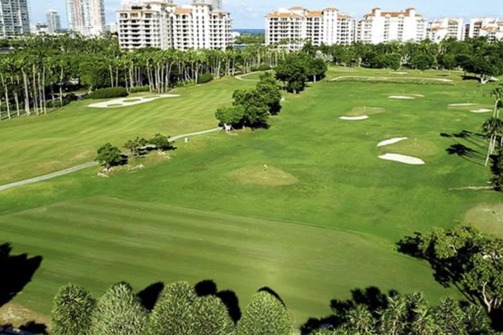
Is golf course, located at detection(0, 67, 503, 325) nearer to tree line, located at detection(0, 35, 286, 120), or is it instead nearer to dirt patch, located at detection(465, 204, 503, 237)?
dirt patch, located at detection(465, 204, 503, 237)

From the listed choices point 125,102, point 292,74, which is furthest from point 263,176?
point 292,74

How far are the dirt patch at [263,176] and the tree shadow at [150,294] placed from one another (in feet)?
74.4

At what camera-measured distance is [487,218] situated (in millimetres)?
40531

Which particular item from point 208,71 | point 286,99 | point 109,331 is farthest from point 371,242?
point 208,71

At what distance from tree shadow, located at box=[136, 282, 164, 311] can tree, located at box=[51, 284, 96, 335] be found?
5.72 m

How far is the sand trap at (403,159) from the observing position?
188 ft

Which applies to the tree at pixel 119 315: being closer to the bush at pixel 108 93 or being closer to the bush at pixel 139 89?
the bush at pixel 108 93

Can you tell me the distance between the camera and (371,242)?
35.9 meters

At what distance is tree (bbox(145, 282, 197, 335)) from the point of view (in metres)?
18.3

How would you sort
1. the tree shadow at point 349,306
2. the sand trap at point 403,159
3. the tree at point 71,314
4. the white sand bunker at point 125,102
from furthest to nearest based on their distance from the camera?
the white sand bunker at point 125,102 < the sand trap at point 403,159 < the tree shadow at point 349,306 < the tree at point 71,314

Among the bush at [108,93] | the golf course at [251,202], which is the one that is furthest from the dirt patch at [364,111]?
the bush at [108,93]

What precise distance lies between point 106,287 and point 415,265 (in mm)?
19463

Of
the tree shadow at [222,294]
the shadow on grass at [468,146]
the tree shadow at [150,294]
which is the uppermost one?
the shadow on grass at [468,146]

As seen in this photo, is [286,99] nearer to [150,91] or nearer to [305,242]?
[150,91]
